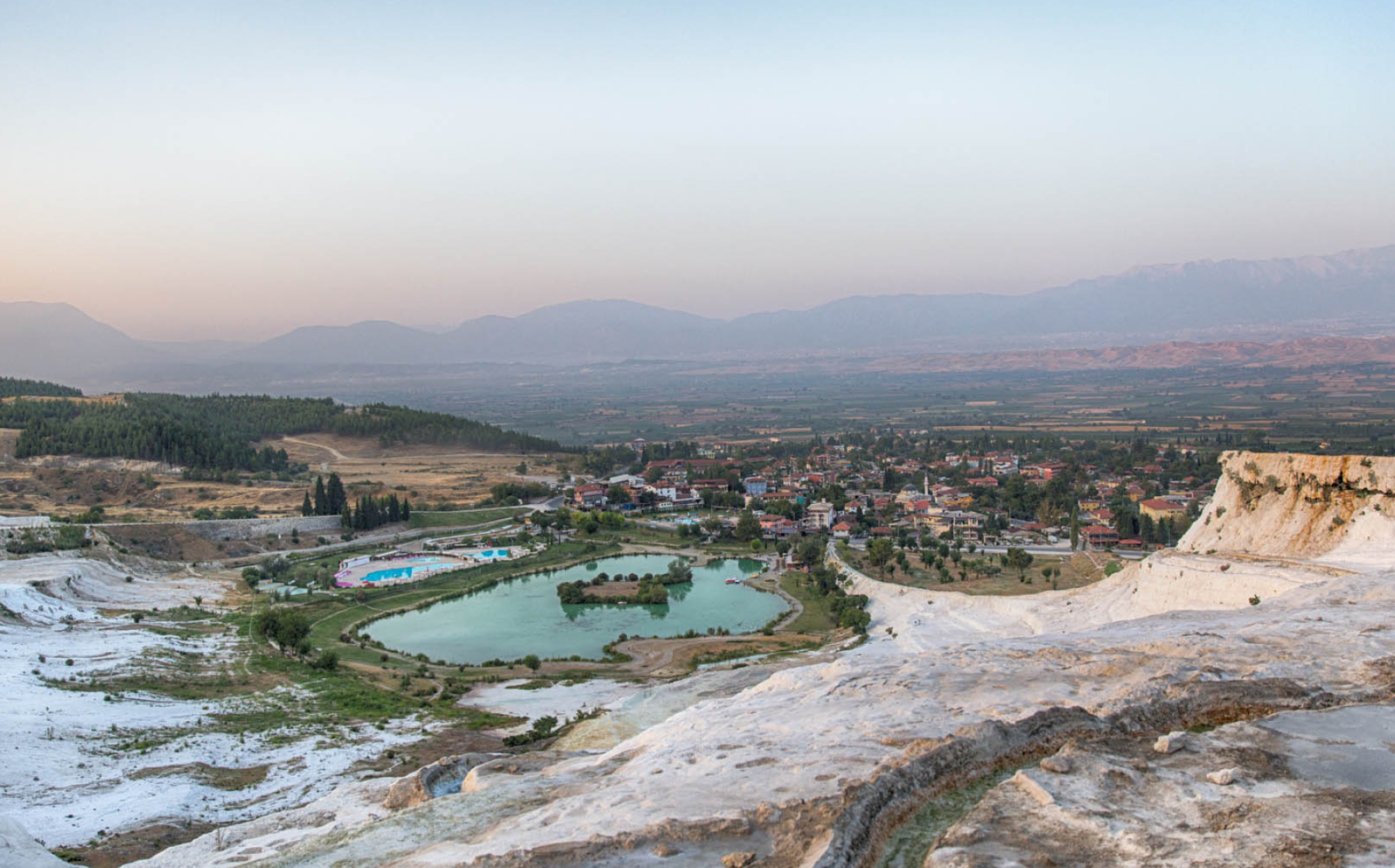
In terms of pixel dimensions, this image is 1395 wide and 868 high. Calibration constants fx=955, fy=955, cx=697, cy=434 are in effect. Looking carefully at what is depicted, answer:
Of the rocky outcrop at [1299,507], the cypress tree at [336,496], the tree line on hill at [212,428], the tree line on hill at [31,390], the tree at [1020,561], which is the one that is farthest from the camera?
the tree line on hill at [31,390]

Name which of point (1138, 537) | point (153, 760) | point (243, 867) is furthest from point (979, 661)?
point (1138, 537)

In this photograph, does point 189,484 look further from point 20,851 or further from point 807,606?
point 20,851

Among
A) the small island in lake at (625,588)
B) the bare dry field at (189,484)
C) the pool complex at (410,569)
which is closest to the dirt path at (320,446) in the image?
the bare dry field at (189,484)

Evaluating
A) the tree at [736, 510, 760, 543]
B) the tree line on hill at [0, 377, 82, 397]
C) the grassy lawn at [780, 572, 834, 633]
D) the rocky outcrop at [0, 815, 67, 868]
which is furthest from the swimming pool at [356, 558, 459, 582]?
the tree line on hill at [0, 377, 82, 397]

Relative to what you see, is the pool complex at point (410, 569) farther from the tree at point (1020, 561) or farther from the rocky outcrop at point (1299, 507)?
the rocky outcrop at point (1299, 507)

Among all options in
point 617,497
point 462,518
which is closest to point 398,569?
point 462,518
